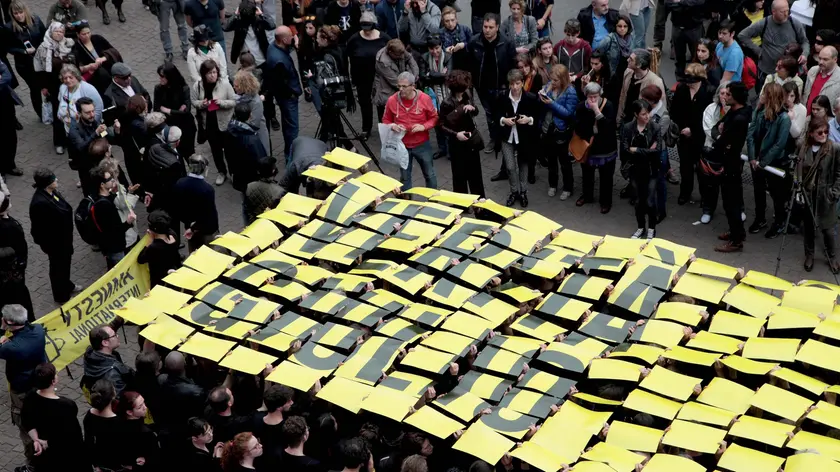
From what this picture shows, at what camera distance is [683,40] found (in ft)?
60.2

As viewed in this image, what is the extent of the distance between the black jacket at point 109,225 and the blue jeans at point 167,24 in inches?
264

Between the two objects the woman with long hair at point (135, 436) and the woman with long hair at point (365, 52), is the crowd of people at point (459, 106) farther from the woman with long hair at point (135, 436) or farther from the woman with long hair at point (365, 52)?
the woman with long hair at point (135, 436)

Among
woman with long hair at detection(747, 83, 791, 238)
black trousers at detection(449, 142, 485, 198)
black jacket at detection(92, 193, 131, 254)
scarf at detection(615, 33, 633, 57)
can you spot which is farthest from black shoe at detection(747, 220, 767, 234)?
black jacket at detection(92, 193, 131, 254)

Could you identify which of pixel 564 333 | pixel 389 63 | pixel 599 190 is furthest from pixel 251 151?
→ pixel 564 333

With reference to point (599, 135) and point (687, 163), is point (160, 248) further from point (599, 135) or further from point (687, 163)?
point (687, 163)

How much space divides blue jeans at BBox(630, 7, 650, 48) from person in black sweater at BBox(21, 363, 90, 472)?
10704 millimetres

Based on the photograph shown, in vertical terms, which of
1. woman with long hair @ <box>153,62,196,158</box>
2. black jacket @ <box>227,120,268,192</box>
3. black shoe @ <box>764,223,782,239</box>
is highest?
woman with long hair @ <box>153,62,196,158</box>

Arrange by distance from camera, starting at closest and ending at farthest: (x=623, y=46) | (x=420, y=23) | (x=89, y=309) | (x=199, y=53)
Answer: (x=89, y=309) → (x=623, y=46) → (x=199, y=53) → (x=420, y=23)

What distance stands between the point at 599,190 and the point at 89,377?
25.1 ft

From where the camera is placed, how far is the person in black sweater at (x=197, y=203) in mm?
13781

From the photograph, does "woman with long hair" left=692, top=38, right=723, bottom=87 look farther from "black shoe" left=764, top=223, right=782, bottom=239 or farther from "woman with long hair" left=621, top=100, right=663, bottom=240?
"black shoe" left=764, top=223, right=782, bottom=239

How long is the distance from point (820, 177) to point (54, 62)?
10.4m

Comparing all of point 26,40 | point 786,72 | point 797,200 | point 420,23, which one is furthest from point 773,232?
point 26,40

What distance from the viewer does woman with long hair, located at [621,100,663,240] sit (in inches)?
571
